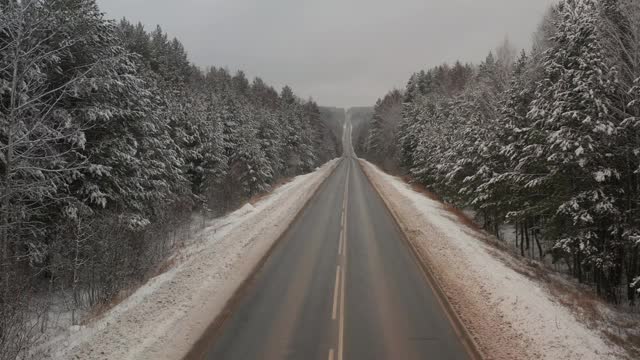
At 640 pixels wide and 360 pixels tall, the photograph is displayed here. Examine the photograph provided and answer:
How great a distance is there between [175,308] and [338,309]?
4.48 m

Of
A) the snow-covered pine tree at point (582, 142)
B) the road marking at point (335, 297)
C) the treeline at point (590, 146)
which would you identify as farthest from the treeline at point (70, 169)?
the snow-covered pine tree at point (582, 142)

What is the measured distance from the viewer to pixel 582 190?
17.8 metres

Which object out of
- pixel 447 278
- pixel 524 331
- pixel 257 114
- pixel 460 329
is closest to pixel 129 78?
pixel 447 278

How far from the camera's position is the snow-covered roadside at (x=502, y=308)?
10188 millimetres

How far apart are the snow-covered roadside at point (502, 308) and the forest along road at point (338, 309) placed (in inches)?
25.4

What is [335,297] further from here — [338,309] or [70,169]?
[70,169]

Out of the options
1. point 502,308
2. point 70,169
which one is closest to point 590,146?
point 502,308

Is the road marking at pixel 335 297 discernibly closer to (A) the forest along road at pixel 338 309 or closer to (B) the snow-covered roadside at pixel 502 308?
(A) the forest along road at pixel 338 309

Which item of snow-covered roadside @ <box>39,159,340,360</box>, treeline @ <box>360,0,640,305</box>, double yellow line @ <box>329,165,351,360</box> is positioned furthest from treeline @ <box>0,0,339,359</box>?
treeline @ <box>360,0,640,305</box>

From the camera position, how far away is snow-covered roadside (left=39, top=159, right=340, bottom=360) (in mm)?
10234

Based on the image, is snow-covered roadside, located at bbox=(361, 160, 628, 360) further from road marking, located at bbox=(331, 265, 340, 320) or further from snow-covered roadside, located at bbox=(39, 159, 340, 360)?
snow-covered roadside, located at bbox=(39, 159, 340, 360)

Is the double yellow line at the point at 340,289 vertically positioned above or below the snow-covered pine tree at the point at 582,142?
below

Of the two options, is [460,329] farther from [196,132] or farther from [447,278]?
[196,132]

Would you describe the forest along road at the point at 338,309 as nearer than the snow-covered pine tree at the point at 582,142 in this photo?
Yes
